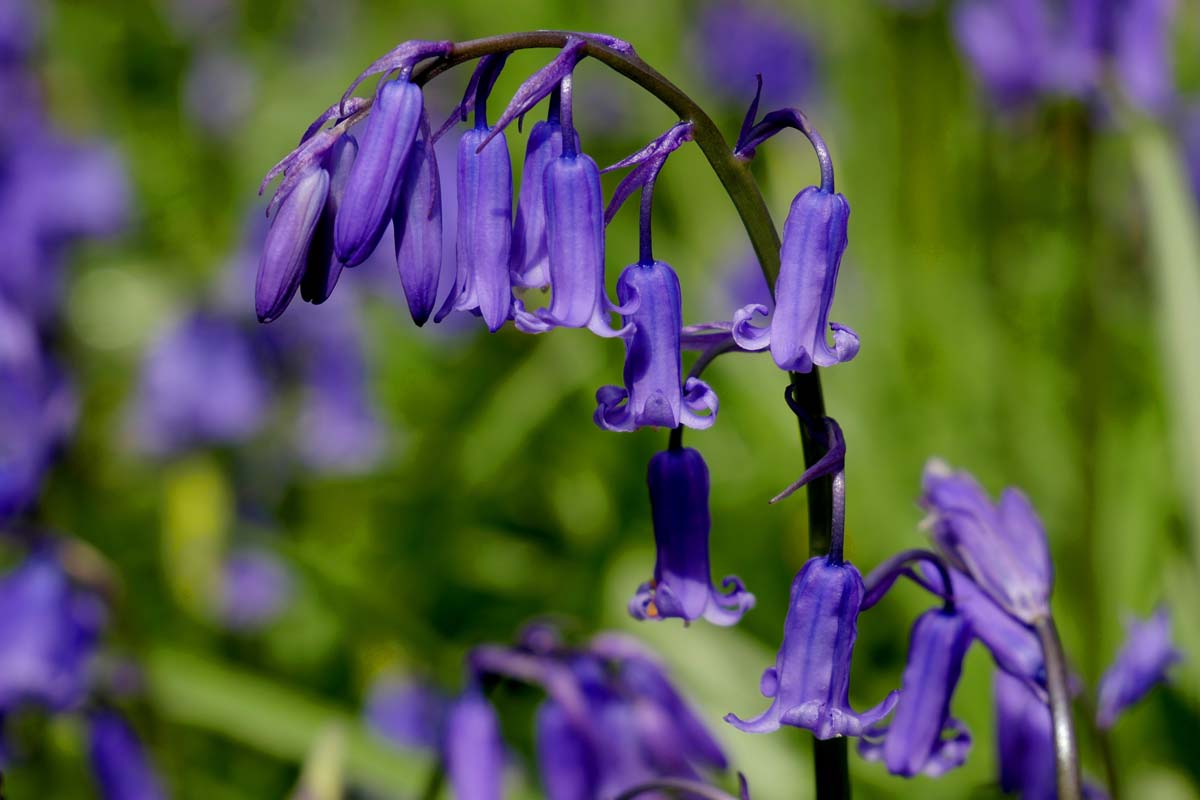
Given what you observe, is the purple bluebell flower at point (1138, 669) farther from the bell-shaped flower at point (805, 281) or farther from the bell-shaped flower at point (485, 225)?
the bell-shaped flower at point (485, 225)

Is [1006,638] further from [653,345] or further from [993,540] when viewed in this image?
[653,345]

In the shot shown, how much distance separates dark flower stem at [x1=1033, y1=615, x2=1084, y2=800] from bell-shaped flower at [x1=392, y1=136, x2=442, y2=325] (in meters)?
0.70

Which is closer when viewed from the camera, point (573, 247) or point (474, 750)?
point (573, 247)

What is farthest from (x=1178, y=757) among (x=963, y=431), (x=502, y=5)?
(x=502, y=5)

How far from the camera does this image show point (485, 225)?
1.25 meters

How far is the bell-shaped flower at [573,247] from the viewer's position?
4.00 ft

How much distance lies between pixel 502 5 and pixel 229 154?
1375mm

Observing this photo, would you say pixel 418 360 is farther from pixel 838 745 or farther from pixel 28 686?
pixel 838 745

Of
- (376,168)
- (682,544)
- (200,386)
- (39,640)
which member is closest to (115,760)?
(39,640)

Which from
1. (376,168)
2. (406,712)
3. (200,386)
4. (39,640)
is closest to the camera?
(376,168)

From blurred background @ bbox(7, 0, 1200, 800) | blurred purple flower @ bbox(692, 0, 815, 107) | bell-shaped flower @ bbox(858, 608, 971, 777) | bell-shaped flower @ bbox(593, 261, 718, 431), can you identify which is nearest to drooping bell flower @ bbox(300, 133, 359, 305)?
bell-shaped flower @ bbox(593, 261, 718, 431)

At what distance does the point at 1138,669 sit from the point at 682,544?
1.93 feet

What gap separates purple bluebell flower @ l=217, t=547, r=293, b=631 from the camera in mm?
3877

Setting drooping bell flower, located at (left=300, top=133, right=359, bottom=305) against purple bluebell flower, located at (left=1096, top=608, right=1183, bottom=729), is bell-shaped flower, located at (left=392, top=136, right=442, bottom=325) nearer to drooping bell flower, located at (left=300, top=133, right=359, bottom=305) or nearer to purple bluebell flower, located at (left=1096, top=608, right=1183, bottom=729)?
drooping bell flower, located at (left=300, top=133, right=359, bottom=305)
